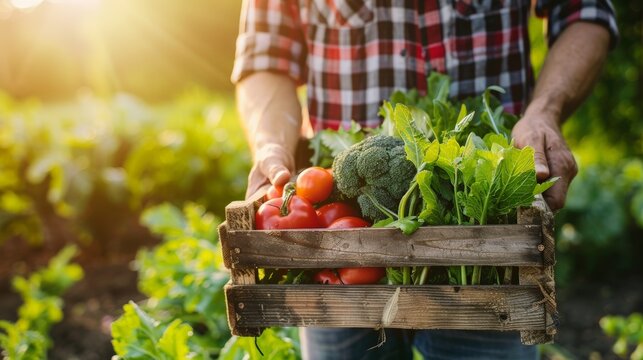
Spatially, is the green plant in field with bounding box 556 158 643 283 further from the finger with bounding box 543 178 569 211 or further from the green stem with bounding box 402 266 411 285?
the green stem with bounding box 402 266 411 285

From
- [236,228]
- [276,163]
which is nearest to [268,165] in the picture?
[276,163]

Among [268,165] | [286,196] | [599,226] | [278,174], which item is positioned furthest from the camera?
[599,226]

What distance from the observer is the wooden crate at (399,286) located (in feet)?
4.95

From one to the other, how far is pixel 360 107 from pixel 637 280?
146 inches

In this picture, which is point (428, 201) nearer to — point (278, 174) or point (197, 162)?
point (278, 174)

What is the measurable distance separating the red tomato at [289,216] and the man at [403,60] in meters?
0.30

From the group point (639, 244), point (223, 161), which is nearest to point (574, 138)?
point (639, 244)

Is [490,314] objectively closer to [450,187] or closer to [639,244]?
[450,187]

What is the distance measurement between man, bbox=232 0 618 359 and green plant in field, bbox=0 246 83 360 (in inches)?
46.3

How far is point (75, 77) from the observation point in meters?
21.7

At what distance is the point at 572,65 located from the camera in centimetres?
216

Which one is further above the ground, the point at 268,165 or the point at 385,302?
the point at 268,165

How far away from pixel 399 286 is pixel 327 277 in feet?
0.68

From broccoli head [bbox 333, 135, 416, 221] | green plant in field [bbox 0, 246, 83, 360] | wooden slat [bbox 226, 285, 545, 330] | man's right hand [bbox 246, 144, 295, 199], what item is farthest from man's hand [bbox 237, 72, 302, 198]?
green plant in field [bbox 0, 246, 83, 360]
